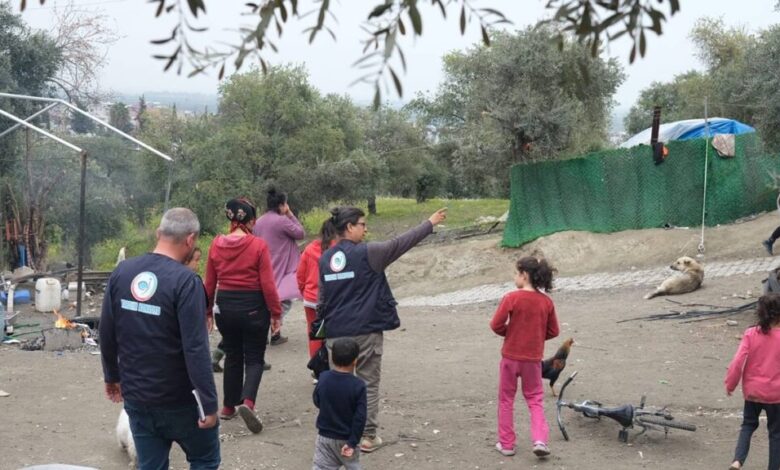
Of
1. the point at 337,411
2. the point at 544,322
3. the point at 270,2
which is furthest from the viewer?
the point at 544,322

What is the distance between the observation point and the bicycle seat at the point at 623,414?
22.4 ft

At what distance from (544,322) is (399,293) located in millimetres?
15121

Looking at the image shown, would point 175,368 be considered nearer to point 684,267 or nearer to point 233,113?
point 684,267

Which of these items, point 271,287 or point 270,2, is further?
point 271,287

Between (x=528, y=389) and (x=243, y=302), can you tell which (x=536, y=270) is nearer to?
(x=528, y=389)

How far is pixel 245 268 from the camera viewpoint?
23.6 ft

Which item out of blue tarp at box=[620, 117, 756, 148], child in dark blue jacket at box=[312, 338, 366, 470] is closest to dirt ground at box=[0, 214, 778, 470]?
child in dark blue jacket at box=[312, 338, 366, 470]

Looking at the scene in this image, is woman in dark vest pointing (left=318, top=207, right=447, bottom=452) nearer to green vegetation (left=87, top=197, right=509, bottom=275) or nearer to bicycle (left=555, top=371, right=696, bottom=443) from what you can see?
bicycle (left=555, top=371, right=696, bottom=443)

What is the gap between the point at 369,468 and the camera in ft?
21.3

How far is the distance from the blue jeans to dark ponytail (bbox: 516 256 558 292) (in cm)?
259

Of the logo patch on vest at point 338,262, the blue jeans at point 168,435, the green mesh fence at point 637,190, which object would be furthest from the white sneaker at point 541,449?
the green mesh fence at point 637,190

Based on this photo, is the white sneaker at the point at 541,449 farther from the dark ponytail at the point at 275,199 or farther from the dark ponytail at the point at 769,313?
the dark ponytail at the point at 275,199

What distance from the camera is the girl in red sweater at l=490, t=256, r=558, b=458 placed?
6.43m

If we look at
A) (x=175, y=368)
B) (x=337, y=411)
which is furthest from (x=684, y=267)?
(x=175, y=368)
